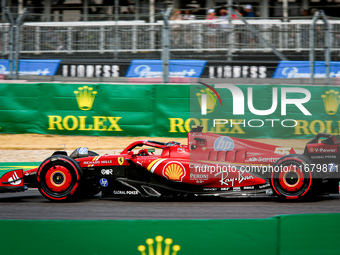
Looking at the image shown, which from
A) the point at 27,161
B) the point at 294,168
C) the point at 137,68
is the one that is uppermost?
the point at 137,68

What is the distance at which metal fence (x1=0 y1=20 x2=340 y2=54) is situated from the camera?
13.4m

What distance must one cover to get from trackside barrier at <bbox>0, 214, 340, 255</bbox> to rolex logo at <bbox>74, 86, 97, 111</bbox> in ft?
30.1

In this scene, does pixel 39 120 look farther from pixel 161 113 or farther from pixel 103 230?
pixel 103 230

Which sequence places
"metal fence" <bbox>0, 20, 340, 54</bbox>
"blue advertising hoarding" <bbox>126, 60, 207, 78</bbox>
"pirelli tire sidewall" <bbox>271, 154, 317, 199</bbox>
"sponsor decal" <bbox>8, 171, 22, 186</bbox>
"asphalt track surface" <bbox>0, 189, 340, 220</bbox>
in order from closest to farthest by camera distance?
"asphalt track surface" <bbox>0, 189, 340, 220</bbox> → "pirelli tire sidewall" <bbox>271, 154, 317, 199</bbox> → "sponsor decal" <bbox>8, 171, 22, 186</bbox> → "blue advertising hoarding" <bbox>126, 60, 207, 78</bbox> → "metal fence" <bbox>0, 20, 340, 54</bbox>

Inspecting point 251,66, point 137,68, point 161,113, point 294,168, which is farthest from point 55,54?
point 294,168

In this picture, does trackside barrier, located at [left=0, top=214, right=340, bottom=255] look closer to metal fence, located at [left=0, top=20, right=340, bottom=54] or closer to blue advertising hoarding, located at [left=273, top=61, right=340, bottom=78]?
blue advertising hoarding, located at [left=273, top=61, right=340, bottom=78]

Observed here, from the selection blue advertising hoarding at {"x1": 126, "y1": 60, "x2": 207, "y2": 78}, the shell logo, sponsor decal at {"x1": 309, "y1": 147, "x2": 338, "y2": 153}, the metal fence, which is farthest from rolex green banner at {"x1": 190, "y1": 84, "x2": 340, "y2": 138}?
the shell logo

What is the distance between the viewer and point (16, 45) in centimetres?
1387

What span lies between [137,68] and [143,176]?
819cm

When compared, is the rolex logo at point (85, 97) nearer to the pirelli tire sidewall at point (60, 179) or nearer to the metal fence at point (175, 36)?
the metal fence at point (175, 36)

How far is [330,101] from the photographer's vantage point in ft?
39.3

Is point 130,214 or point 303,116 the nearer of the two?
point 130,214

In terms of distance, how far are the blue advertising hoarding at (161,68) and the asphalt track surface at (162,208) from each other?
20.1 ft

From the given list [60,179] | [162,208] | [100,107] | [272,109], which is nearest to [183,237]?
[162,208]
